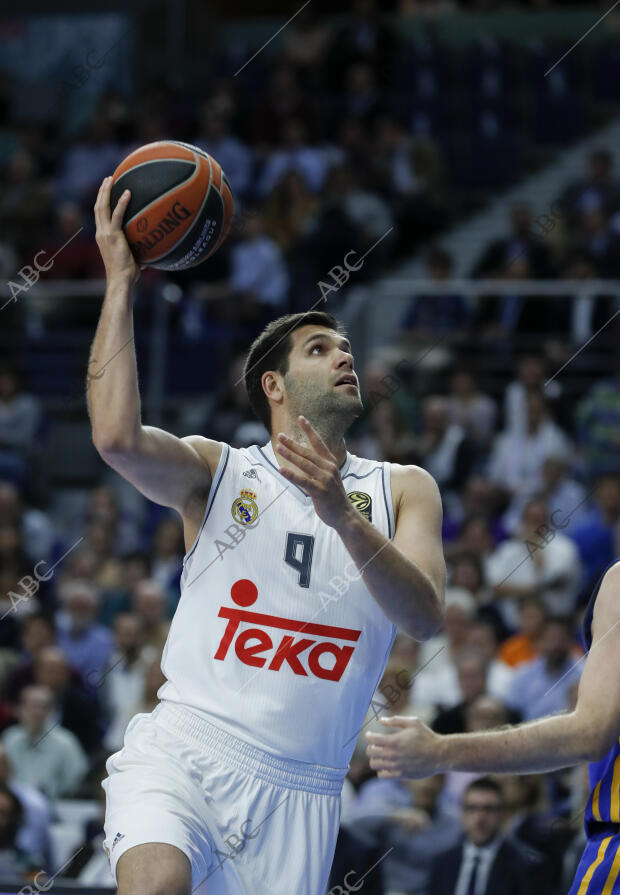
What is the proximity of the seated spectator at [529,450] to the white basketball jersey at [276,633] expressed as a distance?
650 cm

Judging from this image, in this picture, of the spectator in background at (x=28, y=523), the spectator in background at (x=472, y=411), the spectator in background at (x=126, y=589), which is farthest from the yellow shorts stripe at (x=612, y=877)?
the spectator in background at (x=28, y=523)

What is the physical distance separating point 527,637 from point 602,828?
560 cm

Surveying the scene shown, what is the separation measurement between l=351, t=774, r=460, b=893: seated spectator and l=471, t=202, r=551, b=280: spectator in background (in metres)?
5.88

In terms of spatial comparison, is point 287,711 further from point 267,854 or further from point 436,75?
point 436,75

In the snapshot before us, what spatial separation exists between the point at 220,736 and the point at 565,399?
7.46m

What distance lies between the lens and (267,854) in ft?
14.2

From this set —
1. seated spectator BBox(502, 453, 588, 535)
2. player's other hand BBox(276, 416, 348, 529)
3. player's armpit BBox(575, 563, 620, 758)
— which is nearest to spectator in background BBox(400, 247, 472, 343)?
seated spectator BBox(502, 453, 588, 535)

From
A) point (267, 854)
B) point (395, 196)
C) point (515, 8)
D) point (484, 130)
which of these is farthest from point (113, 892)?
point (515, 8)

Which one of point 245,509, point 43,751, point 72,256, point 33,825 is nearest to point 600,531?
point 43,751

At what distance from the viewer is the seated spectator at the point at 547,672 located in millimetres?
8555

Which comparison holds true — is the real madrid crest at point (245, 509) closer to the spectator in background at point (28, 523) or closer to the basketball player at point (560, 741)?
the basketball player at point (560, 741)

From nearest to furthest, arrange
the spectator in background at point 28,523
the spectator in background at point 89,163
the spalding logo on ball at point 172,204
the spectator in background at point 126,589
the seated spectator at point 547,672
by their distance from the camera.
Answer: the spalding logo on ball at point 172,204 → the seated spectator at point 547,672 → the spectator in background at point 126,589 → the spectator in background at point 28,523 → the spectator in background at point 89,163

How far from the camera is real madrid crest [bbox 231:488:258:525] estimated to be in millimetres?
4688

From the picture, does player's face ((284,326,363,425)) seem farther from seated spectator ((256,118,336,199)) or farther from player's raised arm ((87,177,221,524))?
seated spectator ((256,118,336,199))
